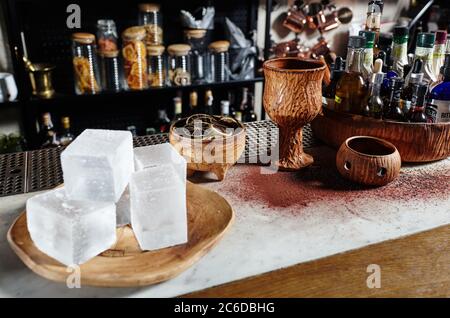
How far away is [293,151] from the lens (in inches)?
49.4

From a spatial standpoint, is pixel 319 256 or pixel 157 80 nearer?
pixel 319 256

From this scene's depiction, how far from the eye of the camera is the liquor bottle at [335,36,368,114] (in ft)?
4.22

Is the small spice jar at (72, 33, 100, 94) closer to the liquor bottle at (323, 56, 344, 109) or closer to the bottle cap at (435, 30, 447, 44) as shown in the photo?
the liquor bottle at (323, 56, 344, 109)

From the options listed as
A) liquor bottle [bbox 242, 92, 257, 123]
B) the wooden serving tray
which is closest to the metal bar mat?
the wooden serving tray

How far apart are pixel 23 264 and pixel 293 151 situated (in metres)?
0.74

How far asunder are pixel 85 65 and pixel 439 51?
60.7 inches

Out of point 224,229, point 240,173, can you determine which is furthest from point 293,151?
point 224,229

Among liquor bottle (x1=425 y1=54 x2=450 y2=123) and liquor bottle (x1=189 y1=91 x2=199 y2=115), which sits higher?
liquor bottle (x1=425 y1=54 x2=450 y2=123)

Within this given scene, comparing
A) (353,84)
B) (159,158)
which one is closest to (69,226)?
(159,158)

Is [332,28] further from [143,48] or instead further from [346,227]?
[346,227]

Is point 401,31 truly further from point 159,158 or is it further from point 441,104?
point 159,158

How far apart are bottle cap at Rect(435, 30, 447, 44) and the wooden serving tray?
1.01 ft

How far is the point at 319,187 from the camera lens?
1175mm

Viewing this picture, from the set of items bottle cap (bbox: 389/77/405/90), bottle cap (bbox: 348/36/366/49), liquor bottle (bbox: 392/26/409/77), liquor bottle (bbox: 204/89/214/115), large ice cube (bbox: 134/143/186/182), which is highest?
bottle cap (bbox: 348/36/366/49)
